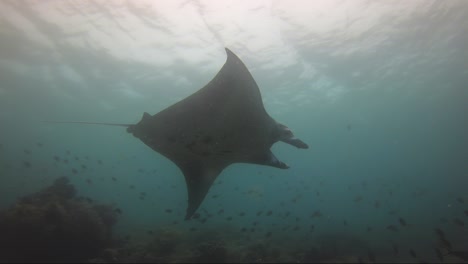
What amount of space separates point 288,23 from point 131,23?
360 inches

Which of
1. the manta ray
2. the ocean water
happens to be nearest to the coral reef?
the ocean water

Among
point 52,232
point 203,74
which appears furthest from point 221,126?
point 203,74

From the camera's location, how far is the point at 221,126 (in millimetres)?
5820

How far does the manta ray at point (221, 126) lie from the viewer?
5.42 metres

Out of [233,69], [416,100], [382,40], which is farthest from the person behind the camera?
[416,100]

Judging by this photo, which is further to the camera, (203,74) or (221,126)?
(203,74)

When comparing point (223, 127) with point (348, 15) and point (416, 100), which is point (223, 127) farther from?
point (416, 100)

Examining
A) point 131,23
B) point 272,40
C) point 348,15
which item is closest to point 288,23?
point 272,40

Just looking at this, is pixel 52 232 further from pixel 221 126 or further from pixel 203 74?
pixel 203 74

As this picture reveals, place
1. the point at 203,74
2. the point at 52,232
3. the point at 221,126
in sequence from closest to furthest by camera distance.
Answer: the point at 221,126
the point at 52,232
the point at 203,74

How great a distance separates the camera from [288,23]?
1716cm

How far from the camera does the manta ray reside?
17.8 feet

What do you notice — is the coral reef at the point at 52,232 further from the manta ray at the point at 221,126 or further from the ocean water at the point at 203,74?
Result: the manta ray at the point at 221,126

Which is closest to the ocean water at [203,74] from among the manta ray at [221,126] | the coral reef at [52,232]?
the coral reef at [52,232]
